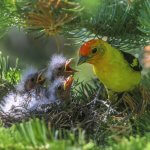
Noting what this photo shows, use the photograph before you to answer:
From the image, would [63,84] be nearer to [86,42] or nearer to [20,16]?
[86,42]

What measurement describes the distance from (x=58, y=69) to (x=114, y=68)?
1.28 feet

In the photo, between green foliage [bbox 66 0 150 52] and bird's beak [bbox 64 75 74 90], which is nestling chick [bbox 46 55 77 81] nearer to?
bird's beak [bbox 64 75 74 90]

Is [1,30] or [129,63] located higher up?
[1,30]

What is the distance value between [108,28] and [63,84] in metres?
0.81

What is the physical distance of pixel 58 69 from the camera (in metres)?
3.25

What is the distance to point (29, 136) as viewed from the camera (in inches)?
54.5

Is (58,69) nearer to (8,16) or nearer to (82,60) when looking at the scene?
(82,60)

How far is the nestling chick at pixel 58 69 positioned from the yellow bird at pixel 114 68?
0.19m

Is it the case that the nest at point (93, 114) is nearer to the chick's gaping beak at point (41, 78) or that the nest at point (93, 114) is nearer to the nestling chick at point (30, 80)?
the nestling chick at point (30, 80)

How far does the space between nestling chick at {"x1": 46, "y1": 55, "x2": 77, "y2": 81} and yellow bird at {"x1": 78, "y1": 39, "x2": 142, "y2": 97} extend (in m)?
0.19

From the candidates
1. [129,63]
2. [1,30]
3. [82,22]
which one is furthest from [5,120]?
[129,63]

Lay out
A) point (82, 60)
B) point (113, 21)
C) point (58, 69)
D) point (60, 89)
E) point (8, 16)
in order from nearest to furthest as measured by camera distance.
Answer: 1. point (8, 16)
2. point (113, 21)
3. point (82, 60)
4. point (60, 89)
5. point (58, 69)

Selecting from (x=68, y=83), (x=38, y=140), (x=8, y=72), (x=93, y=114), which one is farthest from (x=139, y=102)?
(x=38, y=140)

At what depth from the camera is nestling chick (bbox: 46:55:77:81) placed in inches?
127
